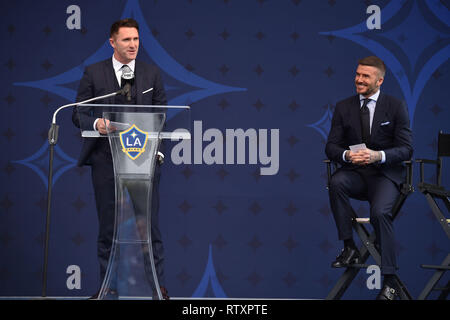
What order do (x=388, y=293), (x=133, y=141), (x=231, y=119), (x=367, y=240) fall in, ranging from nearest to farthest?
1. (x=133, y=141)
2. (x=388, y=293)
3. (x=367, y=240)
4. (x=231, y=119)

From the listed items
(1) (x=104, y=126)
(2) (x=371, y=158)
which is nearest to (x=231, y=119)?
(2) (x=371, y=158)

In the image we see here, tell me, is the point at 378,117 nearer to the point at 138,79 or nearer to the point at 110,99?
the point at 138,79

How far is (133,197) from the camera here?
3174 millimetres

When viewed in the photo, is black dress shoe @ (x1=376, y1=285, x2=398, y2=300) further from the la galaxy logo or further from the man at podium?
the la galaxy logo

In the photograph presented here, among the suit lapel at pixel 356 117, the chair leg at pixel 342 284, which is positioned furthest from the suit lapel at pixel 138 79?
the chair leg at pixel 342 284

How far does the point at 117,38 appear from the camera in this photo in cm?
414

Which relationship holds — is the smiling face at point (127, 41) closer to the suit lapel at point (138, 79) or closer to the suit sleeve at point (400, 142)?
the suit lapel at point (138, 79)

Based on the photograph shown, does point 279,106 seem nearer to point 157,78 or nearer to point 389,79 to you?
point 389,79

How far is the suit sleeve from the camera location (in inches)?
161

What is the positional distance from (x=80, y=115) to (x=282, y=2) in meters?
2.46

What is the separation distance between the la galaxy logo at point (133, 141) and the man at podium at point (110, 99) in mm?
741

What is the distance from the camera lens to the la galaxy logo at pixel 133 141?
3150mm

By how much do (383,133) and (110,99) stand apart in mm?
1932

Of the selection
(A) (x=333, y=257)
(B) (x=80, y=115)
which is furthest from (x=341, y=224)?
(B) (x=80, y=115)
